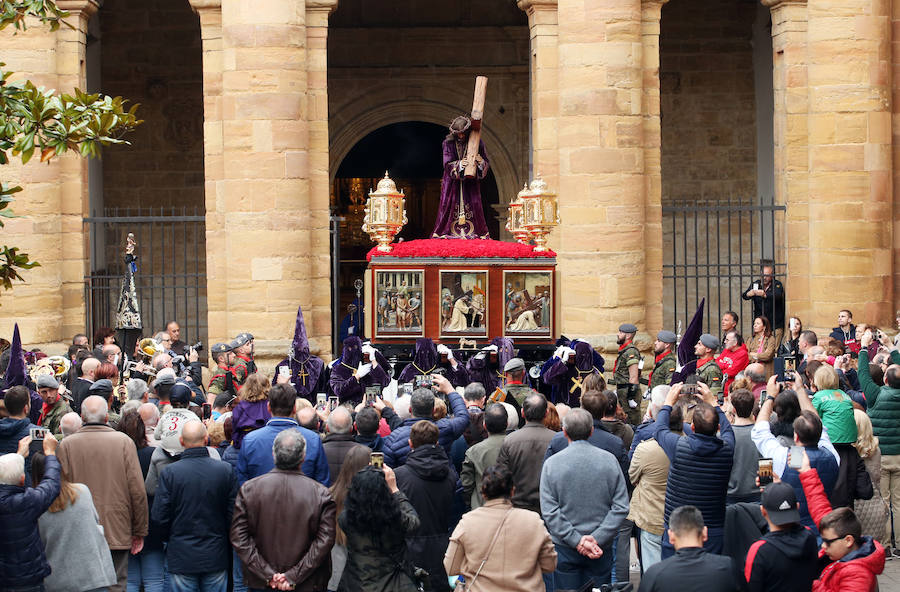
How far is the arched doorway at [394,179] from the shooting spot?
961 inches

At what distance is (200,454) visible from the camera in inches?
341

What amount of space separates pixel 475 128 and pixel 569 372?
349 cm

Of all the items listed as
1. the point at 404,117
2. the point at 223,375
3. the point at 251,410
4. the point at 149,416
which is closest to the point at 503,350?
the point at 223,375

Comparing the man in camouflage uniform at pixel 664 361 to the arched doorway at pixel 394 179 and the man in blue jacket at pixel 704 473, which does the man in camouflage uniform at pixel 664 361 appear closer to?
the man in blue jacket at pixel 704 473

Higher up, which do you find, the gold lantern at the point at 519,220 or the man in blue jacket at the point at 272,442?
the gold lantern at the point at 519,220

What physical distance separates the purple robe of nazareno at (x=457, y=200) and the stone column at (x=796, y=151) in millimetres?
4753

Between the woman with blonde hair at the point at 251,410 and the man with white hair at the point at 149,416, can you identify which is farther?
the woman with blonde hair at the point at 251,410

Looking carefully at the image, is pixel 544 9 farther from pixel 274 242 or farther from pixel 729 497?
pixel 729 497

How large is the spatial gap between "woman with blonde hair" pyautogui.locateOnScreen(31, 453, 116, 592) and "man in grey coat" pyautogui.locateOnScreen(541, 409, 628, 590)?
265cm

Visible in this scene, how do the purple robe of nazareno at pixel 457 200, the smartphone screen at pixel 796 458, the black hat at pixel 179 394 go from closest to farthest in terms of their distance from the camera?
1. the smartphone screen at pixel 796 458
2. the black hat at pixel 179 394
3. the purple robe of nazareno at pixel 457 200

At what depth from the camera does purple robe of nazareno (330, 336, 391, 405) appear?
12.9 m

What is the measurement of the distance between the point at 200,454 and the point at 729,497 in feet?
11.1

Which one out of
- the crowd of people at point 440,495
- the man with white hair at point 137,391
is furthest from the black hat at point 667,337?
the man with white hair at point 137,391

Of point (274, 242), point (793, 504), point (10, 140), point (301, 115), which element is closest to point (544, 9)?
point (301, 115)
